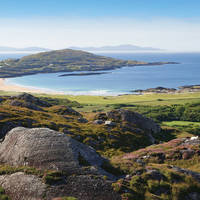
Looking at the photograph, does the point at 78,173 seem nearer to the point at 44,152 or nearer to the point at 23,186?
the point at 44,152

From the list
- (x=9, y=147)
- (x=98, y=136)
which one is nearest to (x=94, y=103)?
(x=98, y=136)

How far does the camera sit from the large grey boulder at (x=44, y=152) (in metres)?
23.0

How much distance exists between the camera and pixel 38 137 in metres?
26.1

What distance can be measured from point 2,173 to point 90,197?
9.52 metres

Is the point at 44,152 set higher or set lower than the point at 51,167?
higher

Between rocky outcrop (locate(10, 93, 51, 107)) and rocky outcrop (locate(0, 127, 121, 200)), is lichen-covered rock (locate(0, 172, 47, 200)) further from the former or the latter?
rocky outcrop (locate(10, 93, 51, 107))

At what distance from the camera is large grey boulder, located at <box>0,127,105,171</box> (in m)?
23.0

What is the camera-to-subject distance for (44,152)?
78.7 ft

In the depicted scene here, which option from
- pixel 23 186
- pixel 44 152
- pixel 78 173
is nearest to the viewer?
pixel 23 186

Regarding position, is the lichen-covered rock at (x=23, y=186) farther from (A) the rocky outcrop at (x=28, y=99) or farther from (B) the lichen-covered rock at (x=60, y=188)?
(A) the rocky outcrop at (x=28, y=99)

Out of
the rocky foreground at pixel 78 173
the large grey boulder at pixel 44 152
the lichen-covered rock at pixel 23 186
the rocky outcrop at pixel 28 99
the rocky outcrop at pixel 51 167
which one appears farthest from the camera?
the rocky outcrop at pixel 28 99

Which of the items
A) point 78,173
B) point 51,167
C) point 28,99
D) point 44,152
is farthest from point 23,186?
point 28,99

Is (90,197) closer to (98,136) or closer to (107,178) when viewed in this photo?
(107,178)

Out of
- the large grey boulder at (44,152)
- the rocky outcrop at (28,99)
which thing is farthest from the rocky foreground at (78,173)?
the rocky outcrop at (28,99)
